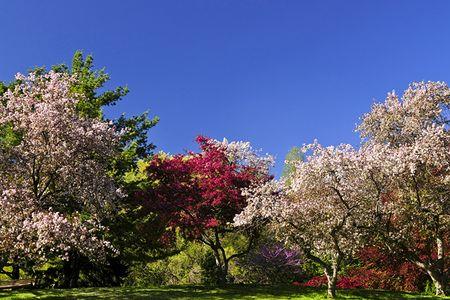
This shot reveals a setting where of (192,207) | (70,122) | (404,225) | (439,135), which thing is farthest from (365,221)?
(70,122)

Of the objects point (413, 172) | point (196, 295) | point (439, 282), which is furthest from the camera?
point (439, 282)

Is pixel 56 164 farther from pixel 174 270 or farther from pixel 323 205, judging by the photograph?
pixel 174 270

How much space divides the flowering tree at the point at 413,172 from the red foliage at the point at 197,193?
25.1 feet

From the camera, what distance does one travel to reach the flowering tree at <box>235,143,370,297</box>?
17781mm

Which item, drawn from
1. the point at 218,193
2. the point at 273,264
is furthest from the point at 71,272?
the point at 273,264

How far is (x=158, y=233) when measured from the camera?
2605 cm

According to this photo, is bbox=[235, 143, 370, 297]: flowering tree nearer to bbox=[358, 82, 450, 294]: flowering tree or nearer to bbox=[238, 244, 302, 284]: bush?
bbox=[358, 82, 450, 294]: flowering tree

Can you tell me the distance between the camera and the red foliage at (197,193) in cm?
2386

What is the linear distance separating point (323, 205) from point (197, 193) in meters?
8.08

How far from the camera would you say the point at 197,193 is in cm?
2439

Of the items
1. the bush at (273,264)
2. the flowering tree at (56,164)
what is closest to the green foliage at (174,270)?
the bush at (273,264)

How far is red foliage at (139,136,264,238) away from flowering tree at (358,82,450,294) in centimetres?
764

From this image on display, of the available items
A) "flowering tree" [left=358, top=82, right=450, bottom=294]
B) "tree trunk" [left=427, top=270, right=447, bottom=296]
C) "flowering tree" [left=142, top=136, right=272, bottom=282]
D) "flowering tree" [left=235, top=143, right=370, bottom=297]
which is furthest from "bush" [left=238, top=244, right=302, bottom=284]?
"flowering tree" [left=235, top=143, right=370, bottom=297]

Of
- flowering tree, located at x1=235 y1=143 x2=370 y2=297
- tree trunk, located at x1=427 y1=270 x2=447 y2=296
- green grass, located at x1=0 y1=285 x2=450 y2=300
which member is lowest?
green grass, located at x1=0 y1=285 x2=450 y2=300
